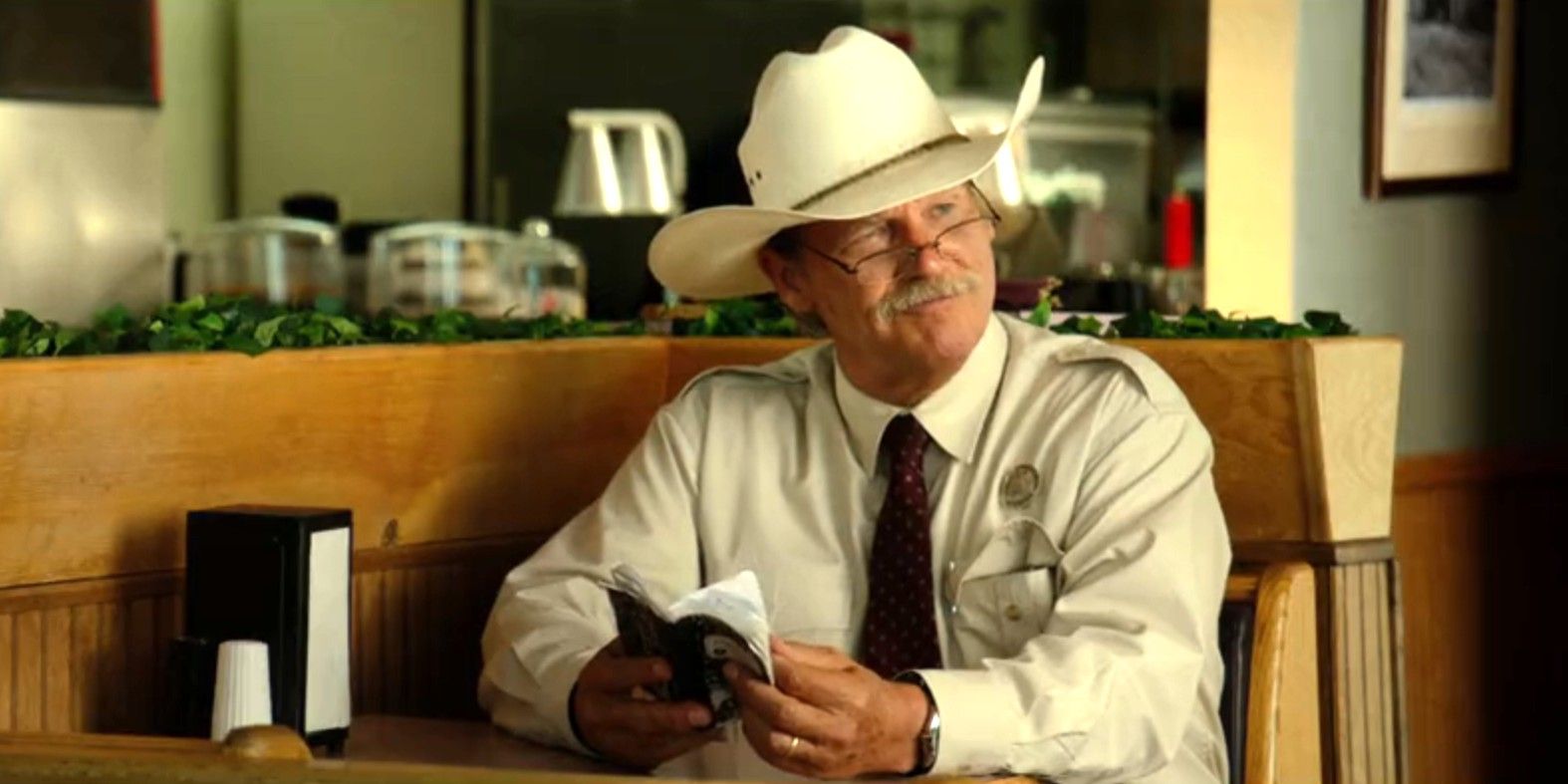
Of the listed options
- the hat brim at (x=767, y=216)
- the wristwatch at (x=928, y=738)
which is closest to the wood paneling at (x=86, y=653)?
the hat brim at (x=767, y=216)

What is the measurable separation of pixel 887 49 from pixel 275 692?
3.57 feet

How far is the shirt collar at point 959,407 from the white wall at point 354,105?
6604 mm

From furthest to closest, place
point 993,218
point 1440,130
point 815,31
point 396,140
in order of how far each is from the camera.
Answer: point 396,140, point 815,31, point 1440,130, point 993,218

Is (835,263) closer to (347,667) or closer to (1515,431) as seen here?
(347,667)

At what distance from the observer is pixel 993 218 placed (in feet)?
10.8

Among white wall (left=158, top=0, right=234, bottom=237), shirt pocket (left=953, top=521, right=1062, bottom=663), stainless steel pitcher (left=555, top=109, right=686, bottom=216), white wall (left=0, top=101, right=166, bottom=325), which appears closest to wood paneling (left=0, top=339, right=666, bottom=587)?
shirt pocket (left=953, top=521, right=1062, bottom=663)

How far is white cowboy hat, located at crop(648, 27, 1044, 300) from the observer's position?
3.30 m

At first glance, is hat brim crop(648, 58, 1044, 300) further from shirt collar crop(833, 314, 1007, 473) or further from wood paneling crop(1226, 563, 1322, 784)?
wood paneling crop(1226, 563, 1322, 784)

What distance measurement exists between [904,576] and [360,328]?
2.89ft

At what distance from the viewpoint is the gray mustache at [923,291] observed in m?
3.20

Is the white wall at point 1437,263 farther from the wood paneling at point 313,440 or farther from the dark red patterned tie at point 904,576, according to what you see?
the dark red patterned tie at point 904,576

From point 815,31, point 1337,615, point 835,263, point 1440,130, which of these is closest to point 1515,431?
point 1440,130

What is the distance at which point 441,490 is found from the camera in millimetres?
3535

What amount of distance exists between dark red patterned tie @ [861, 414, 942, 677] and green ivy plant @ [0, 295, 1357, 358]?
19.7 inches
